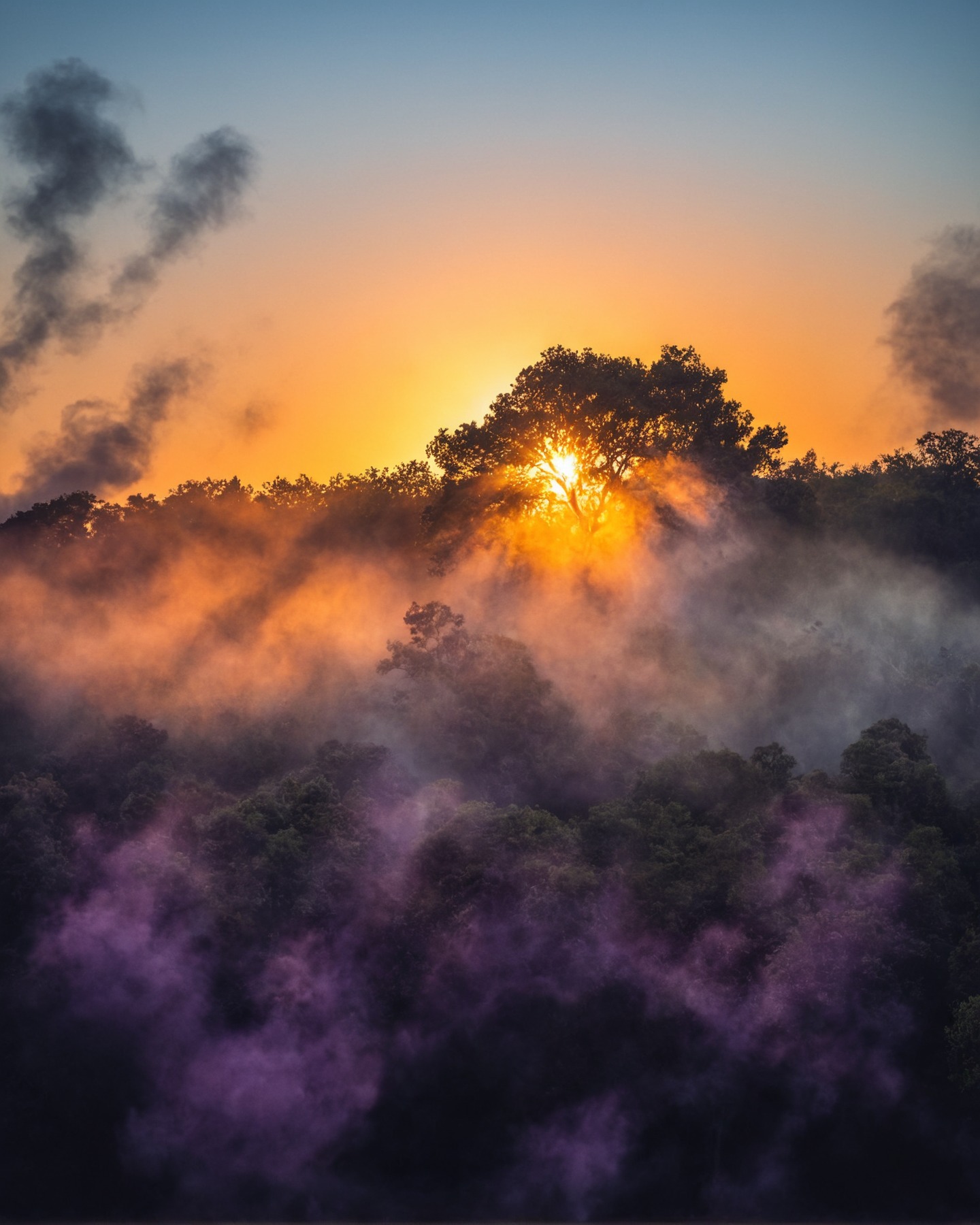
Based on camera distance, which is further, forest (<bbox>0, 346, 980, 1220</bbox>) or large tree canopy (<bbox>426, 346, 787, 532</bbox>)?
large tree canopy (<bbox>426, 346, 787, 532</bbox>)

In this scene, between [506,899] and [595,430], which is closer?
[506,899]

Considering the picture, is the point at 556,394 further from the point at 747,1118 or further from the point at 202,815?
the point at 747,1118

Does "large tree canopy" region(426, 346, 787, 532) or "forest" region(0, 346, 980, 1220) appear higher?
"large tree canopy" region(426, 346, 787, 532)

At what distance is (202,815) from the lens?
2839 centimetres

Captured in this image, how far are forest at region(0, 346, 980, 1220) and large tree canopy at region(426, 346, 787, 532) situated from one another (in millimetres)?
183

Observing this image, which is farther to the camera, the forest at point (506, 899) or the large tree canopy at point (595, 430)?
the large tree canopy at point (595, 430)

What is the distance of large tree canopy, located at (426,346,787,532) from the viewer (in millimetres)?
42781

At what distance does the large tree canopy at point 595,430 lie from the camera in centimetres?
4278

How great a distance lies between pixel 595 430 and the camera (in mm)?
42844

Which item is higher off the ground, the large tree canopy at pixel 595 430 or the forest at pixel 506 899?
the large tree canopy at pixel 595 430

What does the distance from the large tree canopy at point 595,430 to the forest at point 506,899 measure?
0.18 metres

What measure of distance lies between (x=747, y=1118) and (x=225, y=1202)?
983cm

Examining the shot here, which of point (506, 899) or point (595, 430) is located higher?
point (595, 430)

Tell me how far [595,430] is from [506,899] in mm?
21166
